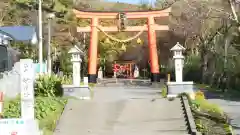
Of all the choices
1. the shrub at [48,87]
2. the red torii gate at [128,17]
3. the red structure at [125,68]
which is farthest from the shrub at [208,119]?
the red structure at [125,68]

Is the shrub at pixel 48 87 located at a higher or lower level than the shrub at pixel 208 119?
higher

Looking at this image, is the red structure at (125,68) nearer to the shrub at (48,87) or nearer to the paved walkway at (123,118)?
the shrub at (48,87)

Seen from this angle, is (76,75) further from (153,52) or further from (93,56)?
(153,52)

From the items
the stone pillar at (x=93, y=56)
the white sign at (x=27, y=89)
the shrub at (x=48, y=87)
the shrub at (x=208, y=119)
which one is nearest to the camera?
the white sign at (x=27, y=89)

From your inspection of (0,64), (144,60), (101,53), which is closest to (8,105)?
(0,64)

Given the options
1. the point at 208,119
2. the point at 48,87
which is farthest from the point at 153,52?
the point at 208,119

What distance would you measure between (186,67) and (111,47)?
13670 mm

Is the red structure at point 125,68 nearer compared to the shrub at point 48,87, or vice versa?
the shrub at point 48,87

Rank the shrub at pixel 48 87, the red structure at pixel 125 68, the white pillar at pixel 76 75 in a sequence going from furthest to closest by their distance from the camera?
the red structure at pixel 125 68 < the white pillar at pixel 76 75 < the shrub at pixel 48 87

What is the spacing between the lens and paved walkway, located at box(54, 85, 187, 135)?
1567 centimetres

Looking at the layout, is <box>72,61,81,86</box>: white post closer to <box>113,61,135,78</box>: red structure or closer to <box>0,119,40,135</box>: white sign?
<box>0,119,40,135</box>: white sign

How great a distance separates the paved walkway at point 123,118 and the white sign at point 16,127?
322 centimetres

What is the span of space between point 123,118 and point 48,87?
470 centimetres

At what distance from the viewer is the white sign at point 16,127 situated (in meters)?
11.9
